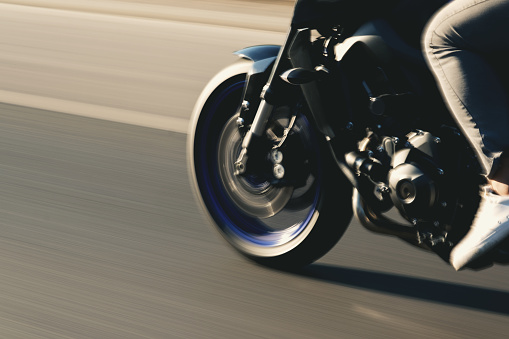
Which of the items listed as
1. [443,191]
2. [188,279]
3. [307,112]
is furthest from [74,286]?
[443,191]

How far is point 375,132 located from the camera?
358 cm

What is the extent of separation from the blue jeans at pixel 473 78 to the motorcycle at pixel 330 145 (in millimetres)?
125

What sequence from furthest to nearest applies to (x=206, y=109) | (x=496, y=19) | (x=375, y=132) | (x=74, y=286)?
(x=206, y=109) < (x=74, y=286) < (x=375, y=132) < (x=496, y=19)

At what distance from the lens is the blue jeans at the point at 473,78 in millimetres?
3164

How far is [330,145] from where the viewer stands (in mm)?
3730

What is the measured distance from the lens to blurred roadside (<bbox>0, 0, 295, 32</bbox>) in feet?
32.7

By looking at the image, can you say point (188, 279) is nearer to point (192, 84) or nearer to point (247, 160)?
point (247, 160)

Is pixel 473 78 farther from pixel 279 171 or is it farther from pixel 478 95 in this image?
→ pixel 279 171

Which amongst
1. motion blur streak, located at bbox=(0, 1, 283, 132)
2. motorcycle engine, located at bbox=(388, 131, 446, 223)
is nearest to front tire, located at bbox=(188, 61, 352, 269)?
motorcycle engine, located at bbox=(388, 131, 446, 223)

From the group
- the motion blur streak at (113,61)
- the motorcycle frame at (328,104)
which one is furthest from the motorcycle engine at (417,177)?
the motion blur streak at (113,61)

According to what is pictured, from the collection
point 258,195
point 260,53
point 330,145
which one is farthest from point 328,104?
point 258,195

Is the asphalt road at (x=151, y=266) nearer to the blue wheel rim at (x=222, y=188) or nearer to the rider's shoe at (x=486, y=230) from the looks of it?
the blue wheel rim at (x=222, y=188)

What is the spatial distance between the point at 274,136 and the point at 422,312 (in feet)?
3.36

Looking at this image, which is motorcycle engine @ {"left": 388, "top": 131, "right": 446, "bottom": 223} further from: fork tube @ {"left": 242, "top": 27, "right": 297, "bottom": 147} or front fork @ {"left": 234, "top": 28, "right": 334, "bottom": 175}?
fork tube @ {"left": 242, "top": 27, "right": 297, "bottom": 147}
